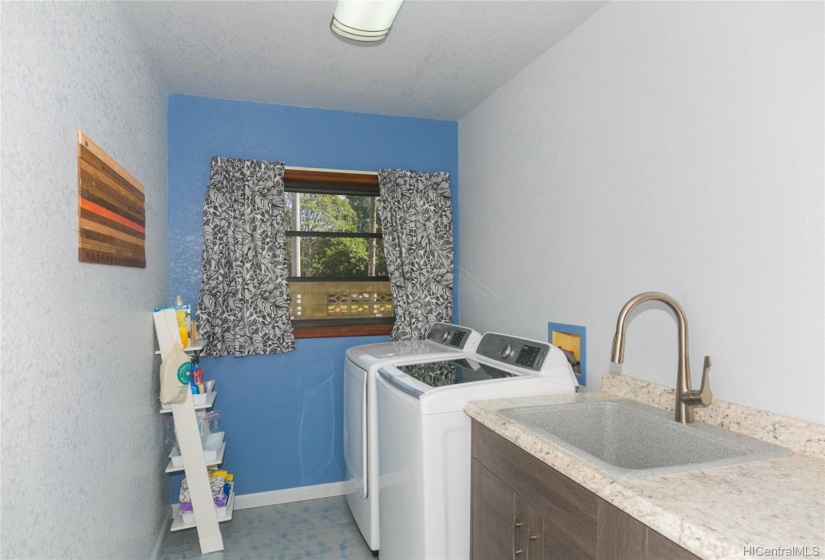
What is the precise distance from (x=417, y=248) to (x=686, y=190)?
191 centimetres

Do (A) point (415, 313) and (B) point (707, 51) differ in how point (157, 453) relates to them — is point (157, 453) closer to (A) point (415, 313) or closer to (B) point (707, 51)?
(A) point (415, 313)

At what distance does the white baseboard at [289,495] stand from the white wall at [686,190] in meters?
1.69

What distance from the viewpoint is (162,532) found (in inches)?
108

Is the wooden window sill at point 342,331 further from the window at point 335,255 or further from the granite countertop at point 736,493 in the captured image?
the granite countertop at point 736,493

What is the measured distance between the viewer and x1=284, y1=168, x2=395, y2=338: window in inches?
133

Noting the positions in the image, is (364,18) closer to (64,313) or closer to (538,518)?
(64,313)

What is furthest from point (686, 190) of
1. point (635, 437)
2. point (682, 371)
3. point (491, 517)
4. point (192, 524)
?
point (192, 524)

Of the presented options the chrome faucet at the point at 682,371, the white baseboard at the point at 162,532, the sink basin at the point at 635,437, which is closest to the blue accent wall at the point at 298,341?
the white baseboard at the point at 162,532

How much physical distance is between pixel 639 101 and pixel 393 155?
73.9 inches

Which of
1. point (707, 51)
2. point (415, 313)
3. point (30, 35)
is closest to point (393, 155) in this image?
point (415, 313)

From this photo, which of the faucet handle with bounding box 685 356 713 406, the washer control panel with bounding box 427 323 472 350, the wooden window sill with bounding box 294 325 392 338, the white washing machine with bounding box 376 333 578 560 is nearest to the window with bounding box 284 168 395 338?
the wooden window sill with bounding box 294 325 392 338

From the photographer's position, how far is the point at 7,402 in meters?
1.04

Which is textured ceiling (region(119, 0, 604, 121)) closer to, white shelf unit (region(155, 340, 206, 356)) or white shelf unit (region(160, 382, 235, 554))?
white shelf unit (region(155, 340, 206, 356))

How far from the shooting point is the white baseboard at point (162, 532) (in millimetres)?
2510
